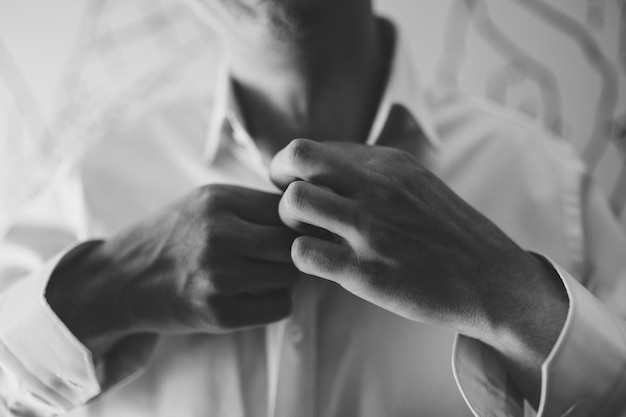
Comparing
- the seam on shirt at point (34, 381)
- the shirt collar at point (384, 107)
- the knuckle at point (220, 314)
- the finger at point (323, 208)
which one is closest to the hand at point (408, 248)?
the finger at point (323, 208)

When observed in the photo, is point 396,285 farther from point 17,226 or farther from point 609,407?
point 17,226

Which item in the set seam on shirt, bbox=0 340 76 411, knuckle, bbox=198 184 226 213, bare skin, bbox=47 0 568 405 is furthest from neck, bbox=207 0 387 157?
seam on shirt, bbox=0 340 76 411

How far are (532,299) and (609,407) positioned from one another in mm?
127

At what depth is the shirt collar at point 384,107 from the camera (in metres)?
0.71

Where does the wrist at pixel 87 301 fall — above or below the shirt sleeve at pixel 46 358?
above

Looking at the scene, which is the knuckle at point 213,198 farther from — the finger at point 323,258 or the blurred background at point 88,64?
the blurred background at point 88,64

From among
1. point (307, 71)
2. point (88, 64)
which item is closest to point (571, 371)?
point (307, 71)

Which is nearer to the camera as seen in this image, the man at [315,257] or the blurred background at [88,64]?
the man at [315,257]

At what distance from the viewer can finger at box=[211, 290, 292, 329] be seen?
53 cm

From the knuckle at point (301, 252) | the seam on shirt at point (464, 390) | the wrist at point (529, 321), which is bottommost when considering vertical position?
the seam on shirt at point (464, 390)

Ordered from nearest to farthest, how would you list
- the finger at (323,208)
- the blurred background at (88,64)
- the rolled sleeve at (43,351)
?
the finger at (323,208) < the rolled sleeve at (43,351) < the blurred background at (88,64)

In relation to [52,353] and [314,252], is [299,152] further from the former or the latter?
[52,353]

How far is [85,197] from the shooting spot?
72 cm

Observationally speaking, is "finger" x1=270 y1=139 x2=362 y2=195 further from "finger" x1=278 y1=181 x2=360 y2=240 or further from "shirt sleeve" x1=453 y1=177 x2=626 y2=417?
"shirt sleeve" x1=453 y1=177 x2=626 y2=417
